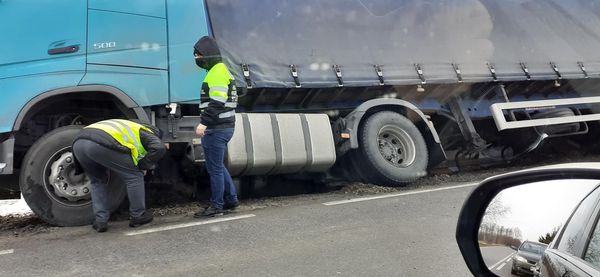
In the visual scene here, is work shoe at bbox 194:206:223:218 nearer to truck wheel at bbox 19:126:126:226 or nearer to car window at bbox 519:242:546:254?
truck wheel at bbox 19:126:126:226

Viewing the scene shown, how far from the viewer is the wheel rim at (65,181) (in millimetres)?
5152

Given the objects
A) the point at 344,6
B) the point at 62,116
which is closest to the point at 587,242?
the point at 62,116

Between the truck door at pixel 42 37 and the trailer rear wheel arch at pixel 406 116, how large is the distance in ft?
10.8

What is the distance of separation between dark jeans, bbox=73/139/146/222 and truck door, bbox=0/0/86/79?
2.81ft

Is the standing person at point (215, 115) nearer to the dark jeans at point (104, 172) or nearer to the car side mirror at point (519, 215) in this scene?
the dark jeans at point (104, 172)

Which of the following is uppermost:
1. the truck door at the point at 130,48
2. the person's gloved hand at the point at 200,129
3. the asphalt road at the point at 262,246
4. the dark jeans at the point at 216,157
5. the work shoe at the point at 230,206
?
the truck door at the point at 130,48

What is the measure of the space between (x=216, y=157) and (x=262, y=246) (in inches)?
55.6

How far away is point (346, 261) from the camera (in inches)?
158

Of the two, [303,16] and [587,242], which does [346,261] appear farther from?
[303,16]

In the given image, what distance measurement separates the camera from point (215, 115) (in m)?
5.40

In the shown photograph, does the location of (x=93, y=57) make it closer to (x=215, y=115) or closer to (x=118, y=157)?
(x=118, y=157)

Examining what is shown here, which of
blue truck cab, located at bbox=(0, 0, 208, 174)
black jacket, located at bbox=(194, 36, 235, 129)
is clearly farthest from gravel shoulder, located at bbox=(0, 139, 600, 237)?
black jacket, located at bbox=(194, 36, 235, 129)

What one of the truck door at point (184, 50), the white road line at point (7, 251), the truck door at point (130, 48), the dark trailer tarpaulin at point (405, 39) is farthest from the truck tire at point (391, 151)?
the white road line at point (7, 251)

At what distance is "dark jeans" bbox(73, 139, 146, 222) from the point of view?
192 inches
